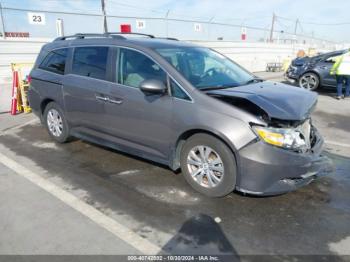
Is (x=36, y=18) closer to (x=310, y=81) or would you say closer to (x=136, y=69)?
(x=136, y=69)

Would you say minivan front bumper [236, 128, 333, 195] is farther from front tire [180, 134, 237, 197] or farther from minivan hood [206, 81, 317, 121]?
minivan hood [206, 81, 317, 121]

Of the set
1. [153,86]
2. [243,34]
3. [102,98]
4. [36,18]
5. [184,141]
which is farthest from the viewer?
[243,34]

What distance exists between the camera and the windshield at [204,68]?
4020 millimetres

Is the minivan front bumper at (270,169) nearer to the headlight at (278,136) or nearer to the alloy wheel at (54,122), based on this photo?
the headlight at (278,136)

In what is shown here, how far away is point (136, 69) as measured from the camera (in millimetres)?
4238

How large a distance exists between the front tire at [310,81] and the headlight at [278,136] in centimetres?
920

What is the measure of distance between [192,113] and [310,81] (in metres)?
9.50

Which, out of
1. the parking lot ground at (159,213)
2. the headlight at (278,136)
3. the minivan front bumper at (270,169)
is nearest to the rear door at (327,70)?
the parking lot ground at (159,213)

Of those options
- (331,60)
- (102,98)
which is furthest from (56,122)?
(331,60)

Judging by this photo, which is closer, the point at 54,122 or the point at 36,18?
the point at 54,122

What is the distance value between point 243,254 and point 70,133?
369 cm

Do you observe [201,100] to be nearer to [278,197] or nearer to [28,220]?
[278,197]

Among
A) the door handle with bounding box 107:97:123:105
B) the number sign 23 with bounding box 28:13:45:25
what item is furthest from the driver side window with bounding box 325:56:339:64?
the number sign 23 with bounding box 28:13:45:25

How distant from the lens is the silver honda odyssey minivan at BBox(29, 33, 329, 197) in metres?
3.36
